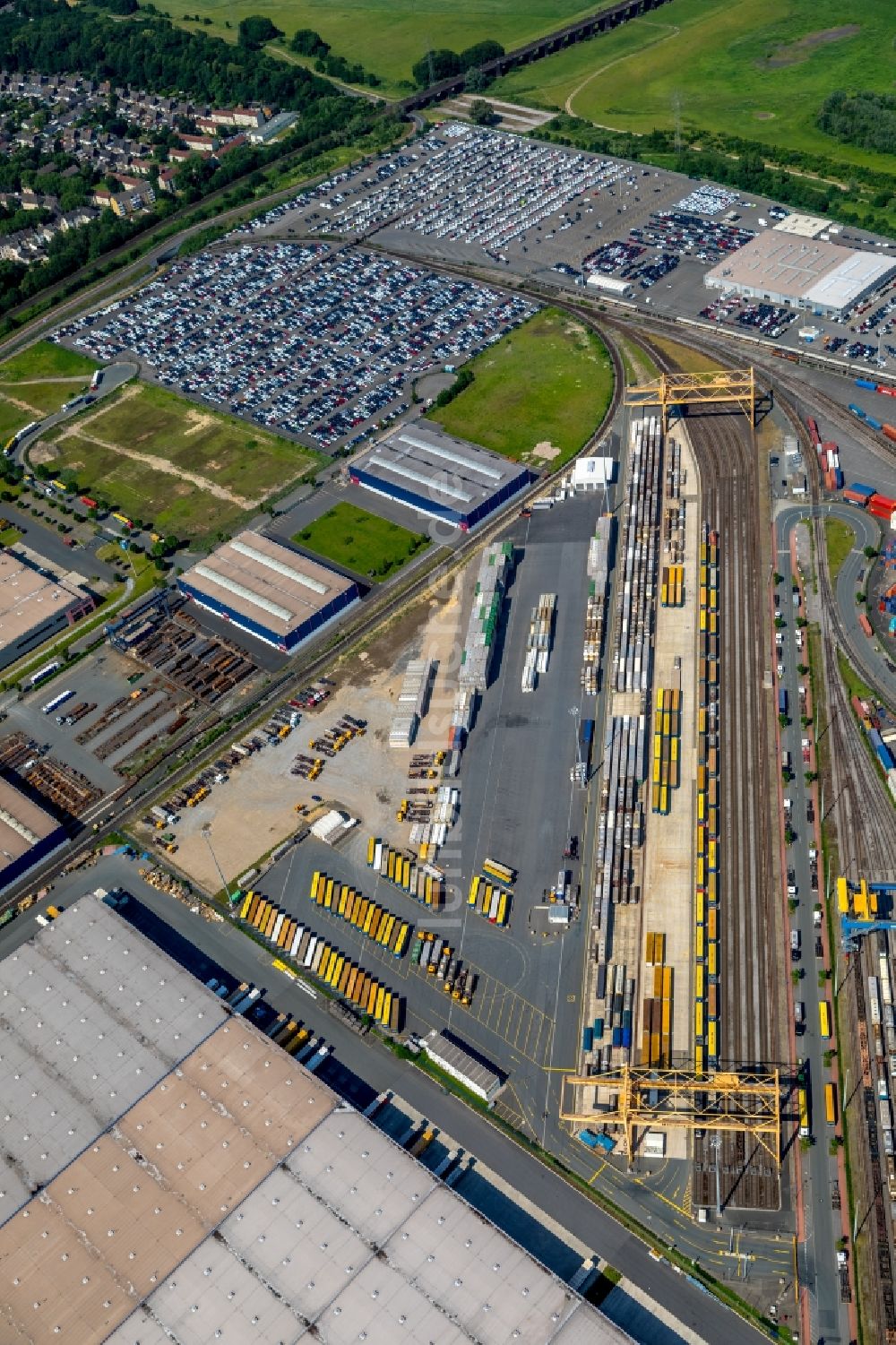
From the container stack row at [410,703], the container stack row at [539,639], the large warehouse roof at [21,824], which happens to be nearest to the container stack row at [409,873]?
the container stack row at [410,703]

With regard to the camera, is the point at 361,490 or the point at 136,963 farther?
the point at 361,490

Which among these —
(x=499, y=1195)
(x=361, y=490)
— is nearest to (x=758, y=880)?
(x=499, y=1195)

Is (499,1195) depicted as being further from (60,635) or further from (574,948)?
(60,635)

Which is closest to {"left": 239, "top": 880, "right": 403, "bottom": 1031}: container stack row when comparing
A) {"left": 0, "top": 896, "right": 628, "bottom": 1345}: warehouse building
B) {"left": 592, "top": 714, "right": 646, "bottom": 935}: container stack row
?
{"left": 0, "top": 896, "right": 628, "bottom": 1345}: warehouse building

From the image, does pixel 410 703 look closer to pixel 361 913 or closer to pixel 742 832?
pixel 361 913

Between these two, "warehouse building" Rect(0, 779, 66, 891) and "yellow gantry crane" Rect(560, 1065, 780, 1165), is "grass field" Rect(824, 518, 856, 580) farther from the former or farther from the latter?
"warehouse building" Rect(0, 779, 66, 891)

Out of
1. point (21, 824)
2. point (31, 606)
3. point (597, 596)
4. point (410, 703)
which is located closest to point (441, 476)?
point (597, 596)
